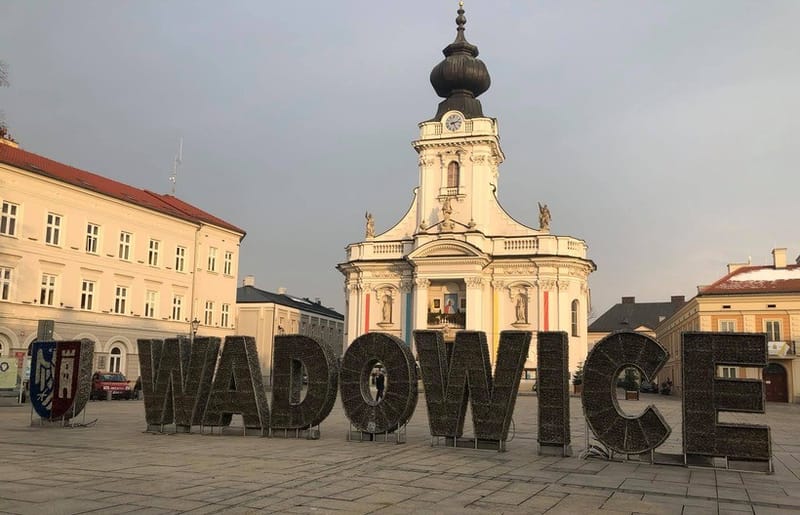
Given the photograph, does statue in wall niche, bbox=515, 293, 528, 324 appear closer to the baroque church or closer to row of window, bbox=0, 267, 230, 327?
the baroque church

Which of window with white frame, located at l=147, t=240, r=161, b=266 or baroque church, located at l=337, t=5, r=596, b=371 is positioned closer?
window with white frame, located at l=147, t=240, r=161, b=266

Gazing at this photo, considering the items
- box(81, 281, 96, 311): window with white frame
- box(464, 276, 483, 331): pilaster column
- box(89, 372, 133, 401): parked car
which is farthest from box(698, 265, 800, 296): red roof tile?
box(81, 281, 96, 311): window with white frame

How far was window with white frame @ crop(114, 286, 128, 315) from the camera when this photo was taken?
43.6m

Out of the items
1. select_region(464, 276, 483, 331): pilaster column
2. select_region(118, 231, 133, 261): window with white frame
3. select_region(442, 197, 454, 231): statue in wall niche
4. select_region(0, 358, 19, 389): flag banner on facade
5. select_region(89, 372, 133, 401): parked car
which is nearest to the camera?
select_region(0, 358, 19, 389): flag banner on facade

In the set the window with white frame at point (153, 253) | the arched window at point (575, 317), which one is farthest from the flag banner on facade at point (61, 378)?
the arched window at point (575, 317)

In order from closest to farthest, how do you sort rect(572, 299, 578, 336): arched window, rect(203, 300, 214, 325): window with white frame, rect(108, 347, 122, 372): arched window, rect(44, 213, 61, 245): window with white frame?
rect(44, 213, 61, 245): window with white frame < rect(108, 347, 122, 372): arched window < rect(203, 300, 214, 325): window with white frame < rect(572, 299, 578, 336): arched window

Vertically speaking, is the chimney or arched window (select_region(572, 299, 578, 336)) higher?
the chimney

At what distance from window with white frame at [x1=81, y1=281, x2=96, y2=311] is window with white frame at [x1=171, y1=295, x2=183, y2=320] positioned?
254 inches

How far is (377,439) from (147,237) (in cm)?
3310

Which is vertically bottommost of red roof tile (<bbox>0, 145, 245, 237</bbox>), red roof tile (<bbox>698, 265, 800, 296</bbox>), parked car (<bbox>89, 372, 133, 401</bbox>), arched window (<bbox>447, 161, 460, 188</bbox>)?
parked car (<bbox>89, 372, 133, 401</bbox>)

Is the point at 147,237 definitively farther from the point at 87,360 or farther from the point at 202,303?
the point at 87,360

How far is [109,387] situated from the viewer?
116 ft

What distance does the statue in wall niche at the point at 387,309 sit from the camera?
2261 inches

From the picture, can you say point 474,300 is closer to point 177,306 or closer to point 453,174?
point 453,174
